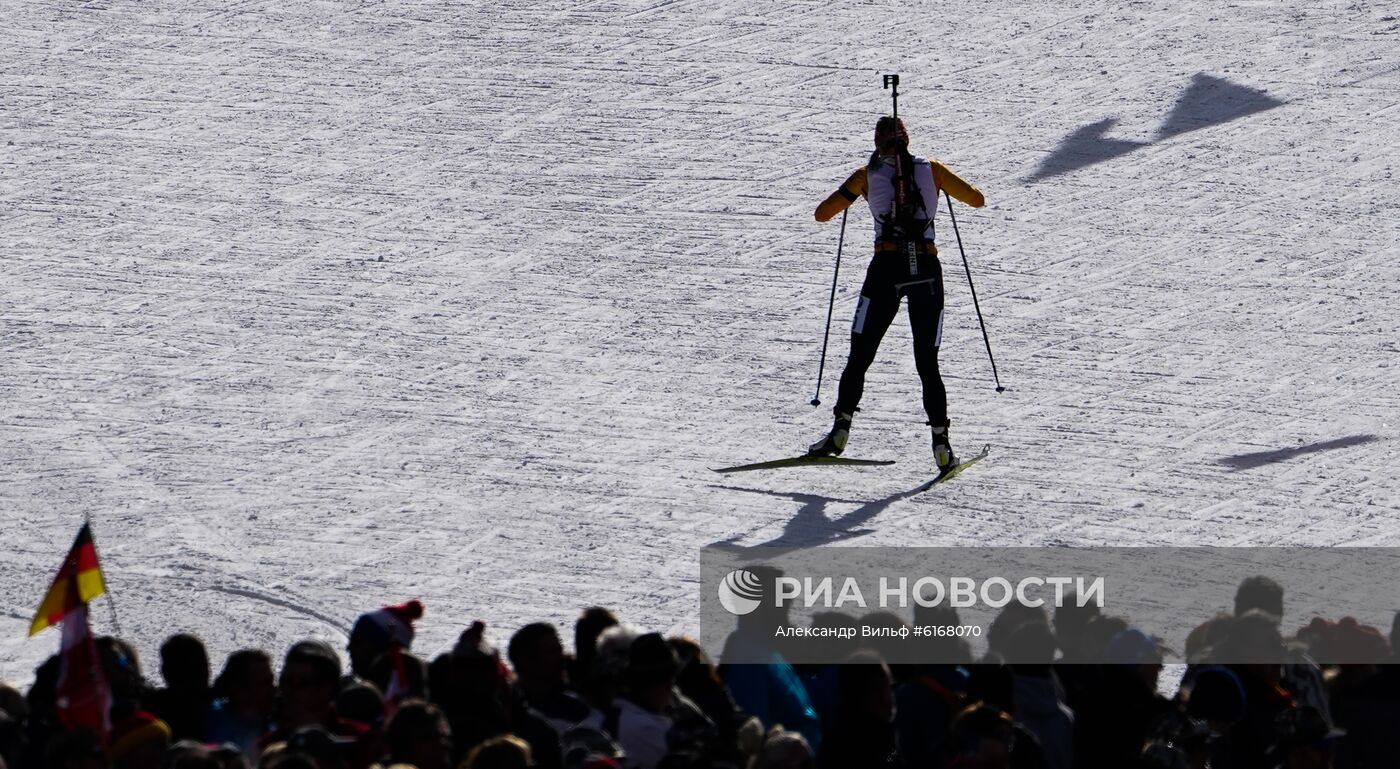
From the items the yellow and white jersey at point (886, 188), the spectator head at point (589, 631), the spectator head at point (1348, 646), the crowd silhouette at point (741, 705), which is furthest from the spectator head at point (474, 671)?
the yellow and white jersey at point (886, 188)

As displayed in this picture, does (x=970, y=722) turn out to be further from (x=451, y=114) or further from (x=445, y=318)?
(x=451, y=114)

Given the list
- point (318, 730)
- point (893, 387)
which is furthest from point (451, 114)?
point (318, 730)

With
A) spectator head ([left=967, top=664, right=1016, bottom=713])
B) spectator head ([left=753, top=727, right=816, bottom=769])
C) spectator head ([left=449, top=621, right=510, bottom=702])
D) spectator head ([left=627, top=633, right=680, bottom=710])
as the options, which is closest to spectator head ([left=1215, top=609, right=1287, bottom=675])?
spectator head ([left=967, top=664, right=1016, bottom=713])

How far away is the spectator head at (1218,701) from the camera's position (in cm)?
650

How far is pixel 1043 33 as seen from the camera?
20984mm

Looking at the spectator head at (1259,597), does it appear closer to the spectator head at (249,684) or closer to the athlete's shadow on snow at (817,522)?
the spectator head at (249,684)

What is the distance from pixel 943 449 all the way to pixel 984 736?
618cm

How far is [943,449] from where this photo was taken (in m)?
11.9

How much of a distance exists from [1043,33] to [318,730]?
1641 cm

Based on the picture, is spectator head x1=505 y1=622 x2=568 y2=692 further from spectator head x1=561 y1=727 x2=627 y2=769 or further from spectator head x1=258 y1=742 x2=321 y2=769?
spectator head x1=258 y1=742 x2=321 y2=769

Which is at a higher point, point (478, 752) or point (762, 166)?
point (762, 166)

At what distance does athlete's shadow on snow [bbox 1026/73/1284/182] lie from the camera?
59.7ft

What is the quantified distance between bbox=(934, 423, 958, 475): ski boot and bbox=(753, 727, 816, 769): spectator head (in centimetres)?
620

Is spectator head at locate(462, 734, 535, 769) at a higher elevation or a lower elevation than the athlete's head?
lower
